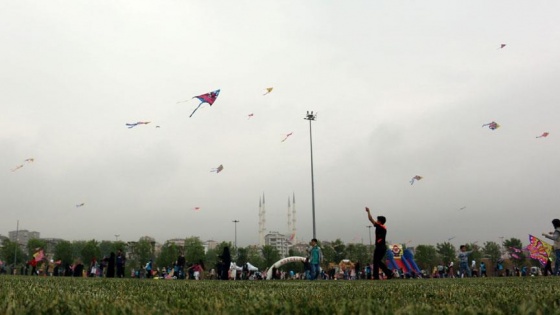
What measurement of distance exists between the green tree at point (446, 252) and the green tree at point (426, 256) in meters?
2.50

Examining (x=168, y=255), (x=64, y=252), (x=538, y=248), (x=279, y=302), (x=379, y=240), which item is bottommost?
(x=168, y=255)

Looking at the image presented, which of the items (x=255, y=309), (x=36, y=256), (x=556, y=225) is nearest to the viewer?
(x=255, y=309)

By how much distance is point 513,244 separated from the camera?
110 metres

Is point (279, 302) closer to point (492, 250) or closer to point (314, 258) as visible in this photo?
point (314, 258)

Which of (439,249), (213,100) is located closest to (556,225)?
(213,100)

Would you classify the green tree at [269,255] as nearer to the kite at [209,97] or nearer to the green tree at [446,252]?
the green tree at [446,252]

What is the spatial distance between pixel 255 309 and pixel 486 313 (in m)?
1.72

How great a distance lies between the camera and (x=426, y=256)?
114 metres

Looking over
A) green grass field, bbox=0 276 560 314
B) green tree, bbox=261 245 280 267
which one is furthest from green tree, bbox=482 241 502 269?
green grass field, bbox=0 276 560 314

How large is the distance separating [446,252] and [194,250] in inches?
2572

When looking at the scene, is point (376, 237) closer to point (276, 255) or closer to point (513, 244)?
point (276, 255)

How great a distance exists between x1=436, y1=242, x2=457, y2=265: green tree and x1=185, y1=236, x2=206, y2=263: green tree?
204ft

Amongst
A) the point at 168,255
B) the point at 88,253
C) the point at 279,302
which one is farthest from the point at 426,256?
the point at 279,302

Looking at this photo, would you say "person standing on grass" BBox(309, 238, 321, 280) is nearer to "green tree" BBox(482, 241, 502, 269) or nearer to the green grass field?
the green grass field
